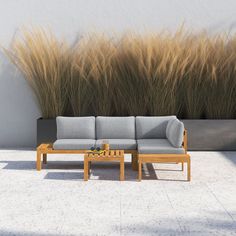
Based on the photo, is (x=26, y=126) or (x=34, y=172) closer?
(x=34, y=172)

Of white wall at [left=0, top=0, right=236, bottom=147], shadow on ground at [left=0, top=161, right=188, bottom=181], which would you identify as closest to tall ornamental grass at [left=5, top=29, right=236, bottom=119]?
white wall at [left=0, top=0, right=236, bottom=147]

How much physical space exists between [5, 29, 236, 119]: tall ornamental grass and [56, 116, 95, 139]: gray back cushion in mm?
1026

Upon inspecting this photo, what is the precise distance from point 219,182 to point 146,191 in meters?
0.89

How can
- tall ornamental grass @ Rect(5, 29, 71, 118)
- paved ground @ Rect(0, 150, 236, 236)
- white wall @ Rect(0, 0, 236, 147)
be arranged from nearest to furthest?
1. paved ground @ Rect(0, 150, 236, 236)
2. tall ornamental grass @ Rect(5, 29, 71, 118)
3. white wall @ Rect(0, 0, 236, 147)

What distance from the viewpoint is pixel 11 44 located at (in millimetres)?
7348

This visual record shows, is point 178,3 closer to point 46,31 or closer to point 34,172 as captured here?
point 46,31

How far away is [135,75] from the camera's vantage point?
Result: 682 cm

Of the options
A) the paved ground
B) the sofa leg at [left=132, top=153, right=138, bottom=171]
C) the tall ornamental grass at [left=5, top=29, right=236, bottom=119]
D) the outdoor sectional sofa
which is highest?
the tall ornamental grass at [left=5, top=29, right=236, bottom=119]

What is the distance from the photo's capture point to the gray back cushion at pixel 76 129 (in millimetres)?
5961

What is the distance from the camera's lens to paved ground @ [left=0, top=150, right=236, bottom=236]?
10.9 feet

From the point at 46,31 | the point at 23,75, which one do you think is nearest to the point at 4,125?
the point at 23,75

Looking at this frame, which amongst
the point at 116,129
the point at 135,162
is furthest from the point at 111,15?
the point at 135,162

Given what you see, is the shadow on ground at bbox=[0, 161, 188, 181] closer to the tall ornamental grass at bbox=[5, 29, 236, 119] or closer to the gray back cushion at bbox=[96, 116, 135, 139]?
the gray back cushion at bbox=[96, 116, 135, 139]

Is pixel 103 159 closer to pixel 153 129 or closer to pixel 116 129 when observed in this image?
pixel 116 129
